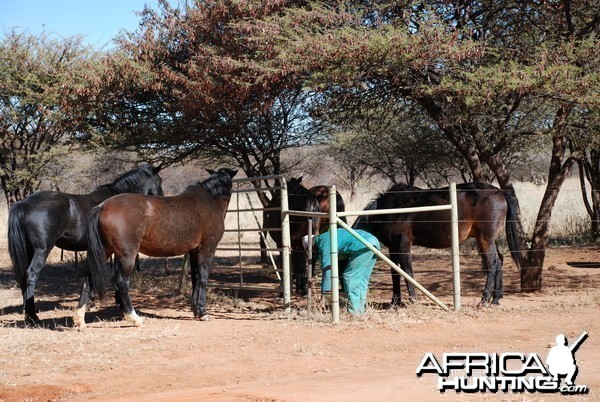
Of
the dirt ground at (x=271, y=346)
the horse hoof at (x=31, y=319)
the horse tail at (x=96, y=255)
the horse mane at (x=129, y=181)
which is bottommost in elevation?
the dirt ground at (x=271, y=346)

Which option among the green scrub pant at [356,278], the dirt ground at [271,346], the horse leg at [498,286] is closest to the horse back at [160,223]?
the dirt ground at [271,346]

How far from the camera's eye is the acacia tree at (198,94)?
1132cm

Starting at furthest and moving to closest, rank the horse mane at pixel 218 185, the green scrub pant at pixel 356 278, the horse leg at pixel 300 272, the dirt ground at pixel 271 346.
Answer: the horse leg at pixel 300 272 → the horse mane at pixel 218 185 → the green scrub pant at pixel 356 278 → the dirt ground at pixel 271 346

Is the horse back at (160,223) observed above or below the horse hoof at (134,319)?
above

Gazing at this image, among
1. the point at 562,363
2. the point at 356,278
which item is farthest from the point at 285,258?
the point at 562,363

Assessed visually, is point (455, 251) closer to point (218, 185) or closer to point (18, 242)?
point (218, 185)

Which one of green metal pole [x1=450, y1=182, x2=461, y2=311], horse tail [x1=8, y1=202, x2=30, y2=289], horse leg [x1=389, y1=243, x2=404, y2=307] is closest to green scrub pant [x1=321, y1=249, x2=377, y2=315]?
horse leg [x1=389, y1=243, x2=404, y2=307]

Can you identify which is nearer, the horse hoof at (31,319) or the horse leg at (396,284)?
the horse hoof at (31,319)

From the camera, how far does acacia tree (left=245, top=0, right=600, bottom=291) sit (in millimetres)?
9695

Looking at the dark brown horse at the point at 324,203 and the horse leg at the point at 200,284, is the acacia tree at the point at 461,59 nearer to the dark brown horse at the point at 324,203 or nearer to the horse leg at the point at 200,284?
the dark brown horse at the point at 324,203

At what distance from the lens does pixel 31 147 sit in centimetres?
1847

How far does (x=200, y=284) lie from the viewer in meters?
9.80

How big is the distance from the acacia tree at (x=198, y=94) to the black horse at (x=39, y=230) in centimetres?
263

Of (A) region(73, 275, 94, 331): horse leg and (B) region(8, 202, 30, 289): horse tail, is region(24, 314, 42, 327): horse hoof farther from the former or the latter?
(A) region(73, 275, 94, 331): horse leg
